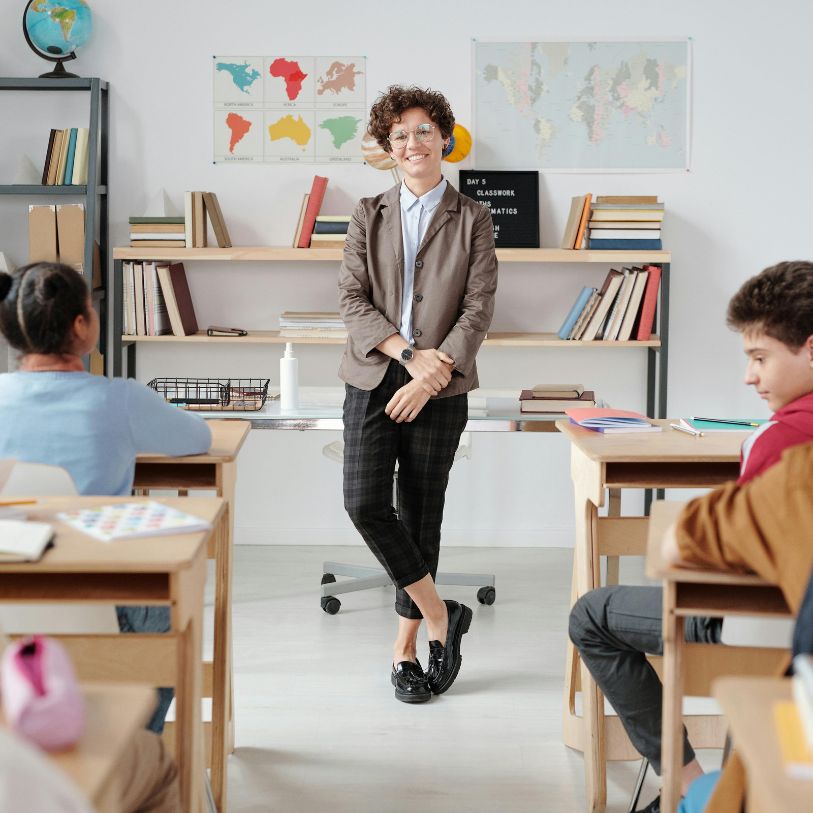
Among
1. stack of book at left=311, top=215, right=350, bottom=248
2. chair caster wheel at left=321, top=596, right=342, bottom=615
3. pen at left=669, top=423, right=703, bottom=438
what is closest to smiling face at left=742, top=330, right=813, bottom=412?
pen at left=669, top=423, right=703, bottom=438

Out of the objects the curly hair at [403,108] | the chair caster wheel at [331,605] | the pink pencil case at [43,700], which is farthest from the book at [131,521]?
the chair caster wheel at [331,605]

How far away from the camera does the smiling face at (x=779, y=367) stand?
1978 mm

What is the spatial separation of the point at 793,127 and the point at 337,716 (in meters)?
2.99

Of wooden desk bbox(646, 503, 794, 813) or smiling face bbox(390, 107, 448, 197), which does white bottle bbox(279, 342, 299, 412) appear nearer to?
smiling face bbox(390, 107, 448, 197)

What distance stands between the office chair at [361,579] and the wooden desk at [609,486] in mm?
1155

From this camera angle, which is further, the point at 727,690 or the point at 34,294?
the point at 34,294

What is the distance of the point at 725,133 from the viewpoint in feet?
14.6

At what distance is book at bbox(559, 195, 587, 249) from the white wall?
0.12 meters

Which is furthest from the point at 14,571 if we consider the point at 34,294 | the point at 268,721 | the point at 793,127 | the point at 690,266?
the point at 793,127

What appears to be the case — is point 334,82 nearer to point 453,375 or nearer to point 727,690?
point 453,375

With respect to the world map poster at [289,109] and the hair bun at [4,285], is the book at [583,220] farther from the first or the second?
the hair bun at [4,285]

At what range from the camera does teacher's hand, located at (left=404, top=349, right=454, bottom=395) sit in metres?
2.88

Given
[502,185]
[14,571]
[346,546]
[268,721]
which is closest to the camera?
[14,571]

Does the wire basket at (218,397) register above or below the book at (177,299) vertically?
below
